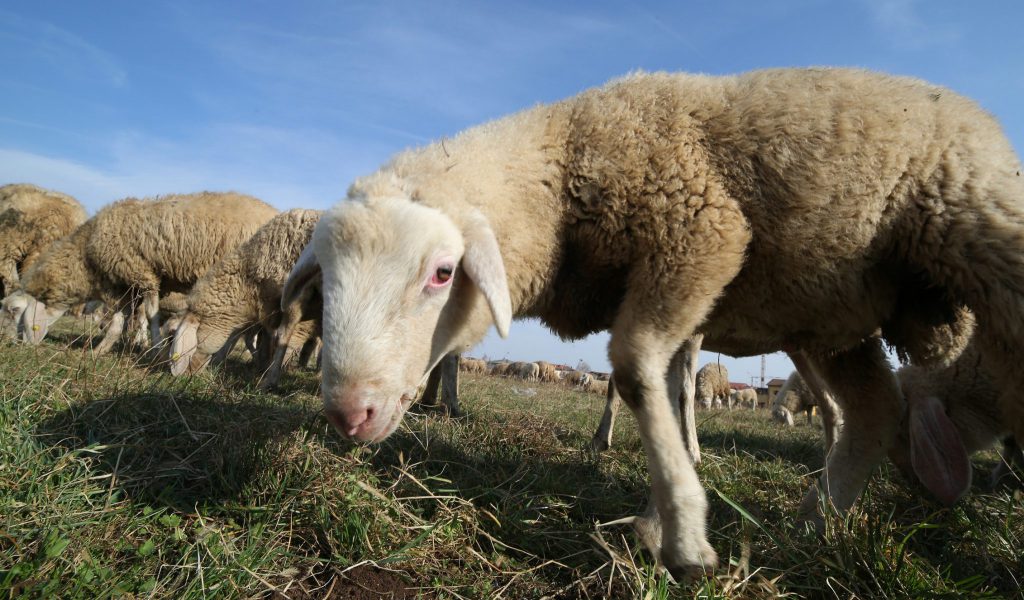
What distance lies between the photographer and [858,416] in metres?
3.18

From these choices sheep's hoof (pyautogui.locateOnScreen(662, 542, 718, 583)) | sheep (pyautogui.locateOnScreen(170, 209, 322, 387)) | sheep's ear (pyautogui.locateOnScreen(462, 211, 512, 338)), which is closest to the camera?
sheep's hoof (pyautogui.locateOnScreen(662, 542, 718, 583))

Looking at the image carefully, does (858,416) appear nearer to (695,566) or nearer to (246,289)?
(695,566)

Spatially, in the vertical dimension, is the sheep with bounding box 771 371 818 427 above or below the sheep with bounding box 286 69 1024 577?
below

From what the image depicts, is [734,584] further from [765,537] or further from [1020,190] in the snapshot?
[1020,190]

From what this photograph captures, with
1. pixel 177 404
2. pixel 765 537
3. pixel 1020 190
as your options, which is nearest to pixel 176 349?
pixel 177 404

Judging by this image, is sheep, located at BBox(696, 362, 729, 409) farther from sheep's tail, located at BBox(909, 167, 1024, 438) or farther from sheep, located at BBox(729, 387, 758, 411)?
sheep's tail, located at BBox(909, 167, 1024, 438)

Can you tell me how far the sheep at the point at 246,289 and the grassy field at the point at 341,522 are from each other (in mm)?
4611

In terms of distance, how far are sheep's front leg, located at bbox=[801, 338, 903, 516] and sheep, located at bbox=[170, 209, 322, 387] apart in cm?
649

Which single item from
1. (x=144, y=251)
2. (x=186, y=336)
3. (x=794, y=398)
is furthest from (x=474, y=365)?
(x=186, y=336)

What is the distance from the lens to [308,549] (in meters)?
2.24

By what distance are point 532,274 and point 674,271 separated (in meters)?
0.60

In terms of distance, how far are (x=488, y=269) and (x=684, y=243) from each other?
0.79 metres

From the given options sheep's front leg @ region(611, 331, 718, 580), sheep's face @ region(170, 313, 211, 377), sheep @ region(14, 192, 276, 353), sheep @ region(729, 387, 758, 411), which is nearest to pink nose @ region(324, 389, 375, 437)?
sheep's front leg @ region(611, 331, 718, 580)

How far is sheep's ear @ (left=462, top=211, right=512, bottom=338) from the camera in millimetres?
2297
